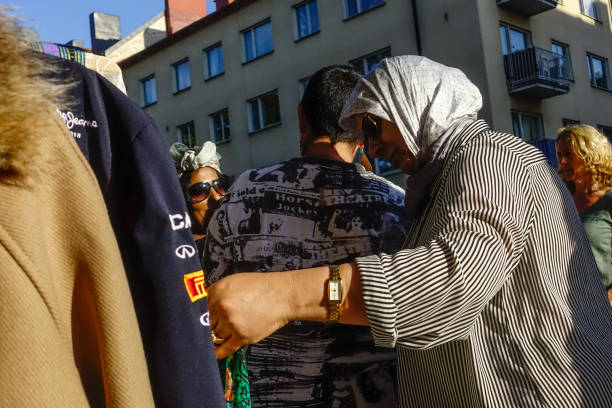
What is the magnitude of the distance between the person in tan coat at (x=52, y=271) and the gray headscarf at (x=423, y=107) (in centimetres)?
96

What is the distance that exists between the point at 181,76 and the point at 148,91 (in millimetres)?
2088

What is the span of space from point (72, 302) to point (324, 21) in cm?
1864

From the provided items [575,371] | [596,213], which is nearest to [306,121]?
[575,371]

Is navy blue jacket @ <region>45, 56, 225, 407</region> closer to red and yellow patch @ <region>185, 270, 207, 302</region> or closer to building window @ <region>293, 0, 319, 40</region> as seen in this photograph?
red and yellow patch @ <region>185, 270, 207, 302</region>

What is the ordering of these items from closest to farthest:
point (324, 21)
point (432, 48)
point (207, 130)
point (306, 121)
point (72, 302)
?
point (72, 302) → point (306, 121) → point (432, 48) → point (324, 21) → point (207, 130)

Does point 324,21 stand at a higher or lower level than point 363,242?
higher

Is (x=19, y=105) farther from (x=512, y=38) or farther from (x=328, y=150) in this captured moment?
(x=512, y=38)

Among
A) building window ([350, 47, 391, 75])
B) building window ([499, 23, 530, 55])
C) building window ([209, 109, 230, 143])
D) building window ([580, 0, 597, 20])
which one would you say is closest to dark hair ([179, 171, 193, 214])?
building window ([350, 47, 391, 75])

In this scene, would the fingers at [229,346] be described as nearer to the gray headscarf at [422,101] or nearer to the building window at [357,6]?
the gray headscarf at [422,101]

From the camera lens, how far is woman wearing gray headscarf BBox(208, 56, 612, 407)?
4.70 feet

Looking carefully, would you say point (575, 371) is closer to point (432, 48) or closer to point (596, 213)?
point (596, 213)

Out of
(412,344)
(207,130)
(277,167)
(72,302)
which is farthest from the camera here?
(207,130)

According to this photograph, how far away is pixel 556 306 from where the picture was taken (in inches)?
63.6

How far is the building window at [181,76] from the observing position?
23.8 meters
